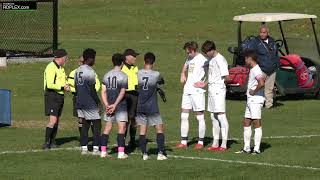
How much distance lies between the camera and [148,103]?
57.9ft

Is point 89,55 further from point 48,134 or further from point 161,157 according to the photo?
point 161,157

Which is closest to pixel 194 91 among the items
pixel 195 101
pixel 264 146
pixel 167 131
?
pixel 195 101

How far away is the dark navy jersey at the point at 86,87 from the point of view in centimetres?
1798

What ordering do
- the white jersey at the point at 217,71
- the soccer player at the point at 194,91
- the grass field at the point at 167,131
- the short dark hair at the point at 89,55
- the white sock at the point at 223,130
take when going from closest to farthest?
the grass field at the point at 167,131 → the short dark hair at the point at 89,55 → the white sock at the point at 223,130 → the white jersey at the point at 217,71 → the soccer player at the point at 194,91

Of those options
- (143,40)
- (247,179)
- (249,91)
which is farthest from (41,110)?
(143,40)

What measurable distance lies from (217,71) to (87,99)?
8.79 ft

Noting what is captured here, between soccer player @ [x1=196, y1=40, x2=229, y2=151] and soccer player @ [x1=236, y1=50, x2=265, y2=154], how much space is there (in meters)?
0.56

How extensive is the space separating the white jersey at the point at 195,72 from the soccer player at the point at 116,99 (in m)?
2.02

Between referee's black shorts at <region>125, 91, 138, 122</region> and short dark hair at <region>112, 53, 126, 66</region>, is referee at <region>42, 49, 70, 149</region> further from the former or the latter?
short dark hair at <region>112, 53, 126, 66</region>

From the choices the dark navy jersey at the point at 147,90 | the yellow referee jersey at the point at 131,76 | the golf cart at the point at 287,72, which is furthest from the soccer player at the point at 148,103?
the golf cart at the point at 287,72

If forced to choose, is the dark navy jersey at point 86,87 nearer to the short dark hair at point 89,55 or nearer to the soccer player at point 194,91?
the short dark hair at point 89,55

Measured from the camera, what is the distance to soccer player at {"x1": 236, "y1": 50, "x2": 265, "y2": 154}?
60.3 feet

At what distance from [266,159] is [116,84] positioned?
115 inches

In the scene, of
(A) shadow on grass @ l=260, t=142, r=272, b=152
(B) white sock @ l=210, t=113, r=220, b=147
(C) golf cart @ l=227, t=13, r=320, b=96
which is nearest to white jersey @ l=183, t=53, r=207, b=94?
(B) white sock @ l=210, t=113, r=220, b=147
